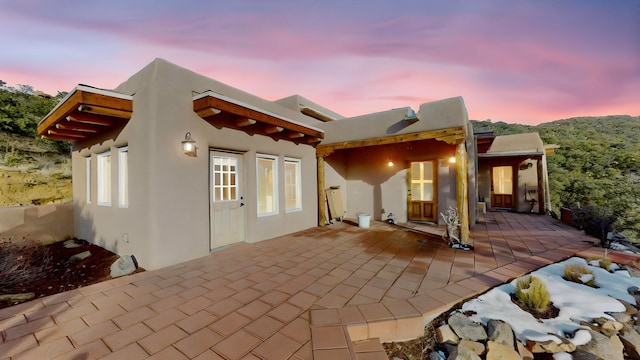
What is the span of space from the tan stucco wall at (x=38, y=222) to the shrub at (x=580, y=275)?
1055cm

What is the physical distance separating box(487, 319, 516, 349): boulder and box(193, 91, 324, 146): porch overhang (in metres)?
4.78

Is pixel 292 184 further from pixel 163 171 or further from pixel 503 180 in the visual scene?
pixel 503 180

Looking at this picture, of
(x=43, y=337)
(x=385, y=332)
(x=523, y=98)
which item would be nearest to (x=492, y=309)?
(x=385, y=332)

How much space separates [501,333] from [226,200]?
479cm

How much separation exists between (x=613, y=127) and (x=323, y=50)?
39193 millimetres

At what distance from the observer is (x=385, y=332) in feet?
7.30

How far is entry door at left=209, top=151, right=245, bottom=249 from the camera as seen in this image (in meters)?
4.72

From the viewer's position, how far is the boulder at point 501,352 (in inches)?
76.7

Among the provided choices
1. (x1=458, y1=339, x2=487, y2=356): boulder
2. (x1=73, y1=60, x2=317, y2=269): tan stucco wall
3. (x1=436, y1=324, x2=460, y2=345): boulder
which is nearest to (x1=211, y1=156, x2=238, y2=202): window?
(x1=73, y1=60, x2=317, y2=269): tan stucco wall

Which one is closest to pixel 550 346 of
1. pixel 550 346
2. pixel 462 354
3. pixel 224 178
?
pixel 550 346

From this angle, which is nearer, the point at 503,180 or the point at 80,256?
the point at 80,256

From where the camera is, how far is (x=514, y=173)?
10688 mm

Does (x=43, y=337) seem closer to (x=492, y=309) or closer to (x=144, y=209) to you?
(x=144, y=209)

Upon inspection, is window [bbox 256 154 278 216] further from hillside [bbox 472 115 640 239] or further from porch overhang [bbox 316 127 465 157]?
hillside [bbox 472 115 640 239]
